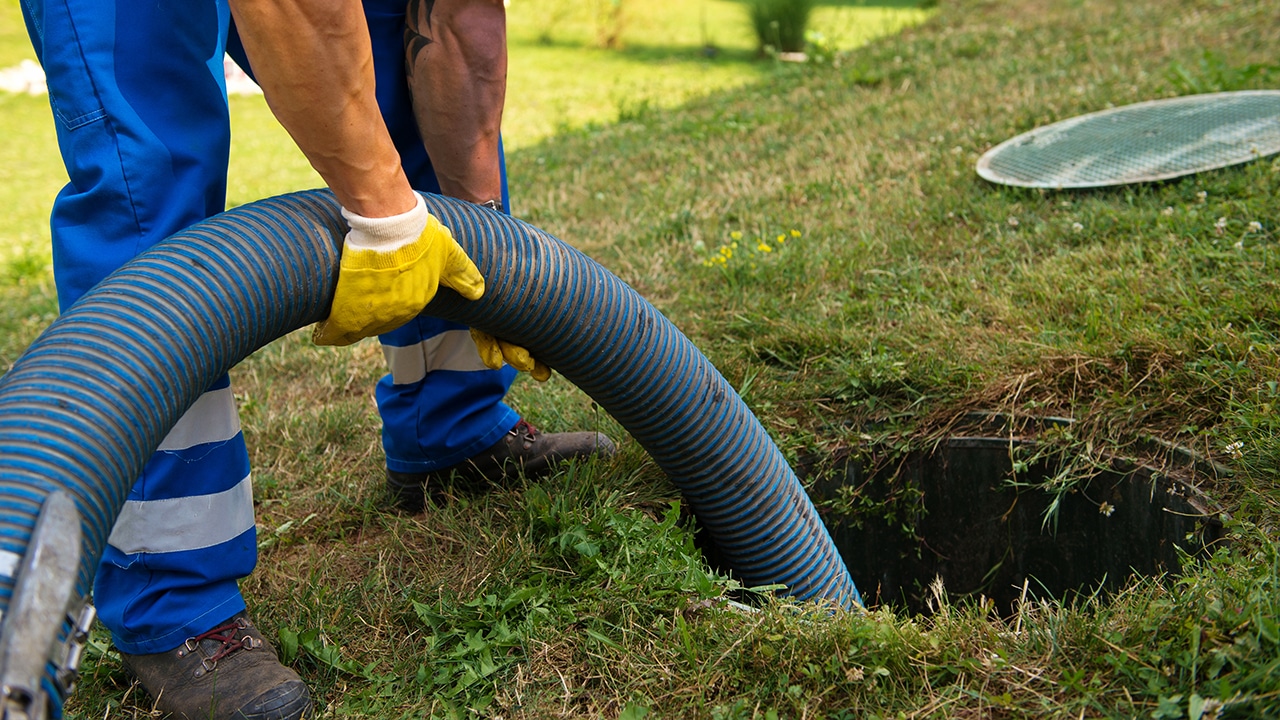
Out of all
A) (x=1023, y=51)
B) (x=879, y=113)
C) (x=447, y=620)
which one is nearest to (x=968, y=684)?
(x=447, y=620)

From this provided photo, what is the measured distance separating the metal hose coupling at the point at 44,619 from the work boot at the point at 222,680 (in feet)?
1.83

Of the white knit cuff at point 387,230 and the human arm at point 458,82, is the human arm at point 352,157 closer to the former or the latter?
the white knit cuff at point 387,230

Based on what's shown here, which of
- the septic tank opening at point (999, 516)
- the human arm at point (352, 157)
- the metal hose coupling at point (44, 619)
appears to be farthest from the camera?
the septic tank opening at point (999, 516)

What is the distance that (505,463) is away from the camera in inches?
90.0

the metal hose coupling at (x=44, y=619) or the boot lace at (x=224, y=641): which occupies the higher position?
the metal hose coupling at (x=44, y=619)

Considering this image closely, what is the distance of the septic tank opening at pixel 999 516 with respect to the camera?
225 centimetres

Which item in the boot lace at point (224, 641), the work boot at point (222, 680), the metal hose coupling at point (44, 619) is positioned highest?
the metal hose coupling at point (44, 619)

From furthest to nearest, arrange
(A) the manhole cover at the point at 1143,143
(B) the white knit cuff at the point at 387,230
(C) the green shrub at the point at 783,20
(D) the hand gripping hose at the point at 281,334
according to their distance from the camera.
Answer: (C) the green shrub at the point at 783,20 < (A) the manhole cover at the point at 1143,143 < (B) the white knit cuff at the point at 387,230 < (D) the hand gripping hose at the point at 281,334

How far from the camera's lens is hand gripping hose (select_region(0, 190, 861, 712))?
49.1 inches

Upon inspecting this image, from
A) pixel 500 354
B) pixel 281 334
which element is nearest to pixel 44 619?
pixel 281 334

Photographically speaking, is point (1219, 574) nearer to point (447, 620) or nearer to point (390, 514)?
point (447, 620)

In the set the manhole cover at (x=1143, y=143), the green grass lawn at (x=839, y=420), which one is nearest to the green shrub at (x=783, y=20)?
the green grass lawn at (x=839, y=420)

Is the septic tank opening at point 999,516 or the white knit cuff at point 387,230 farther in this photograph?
the septic tank opening at point 999,516

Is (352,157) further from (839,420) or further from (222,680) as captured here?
(839,420)
